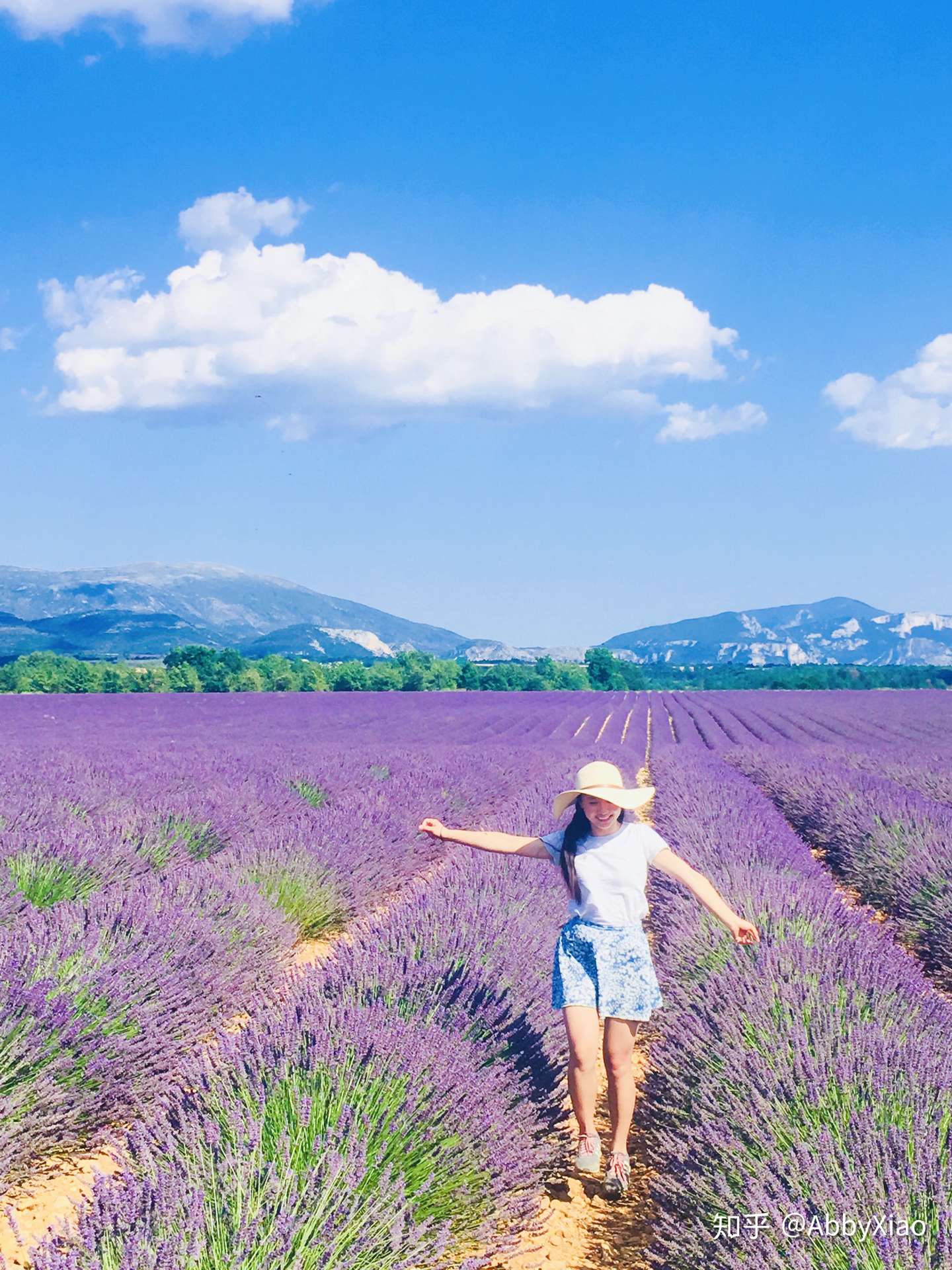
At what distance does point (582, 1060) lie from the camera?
2.50m

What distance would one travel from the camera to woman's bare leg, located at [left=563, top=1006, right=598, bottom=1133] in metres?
2.50

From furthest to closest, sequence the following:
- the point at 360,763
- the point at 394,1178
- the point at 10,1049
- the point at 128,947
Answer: the point at 360,763 < the point at 128,947 < the point at 10,1049 < the point at 394,1178

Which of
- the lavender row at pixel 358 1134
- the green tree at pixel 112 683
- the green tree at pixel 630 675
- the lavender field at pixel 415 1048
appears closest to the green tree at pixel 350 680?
the green tree at pixel 112 683

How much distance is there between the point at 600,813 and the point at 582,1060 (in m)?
0.62

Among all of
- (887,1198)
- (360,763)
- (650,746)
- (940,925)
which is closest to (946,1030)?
Answer: (887,1198)

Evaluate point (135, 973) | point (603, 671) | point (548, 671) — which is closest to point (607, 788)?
point (135, 973)

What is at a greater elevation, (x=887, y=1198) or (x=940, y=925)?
(x=887, y=1198)

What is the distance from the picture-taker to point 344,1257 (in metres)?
1.67

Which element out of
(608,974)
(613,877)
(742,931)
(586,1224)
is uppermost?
(613,877)

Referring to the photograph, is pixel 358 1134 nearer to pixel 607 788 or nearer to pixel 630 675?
pixel 607 788

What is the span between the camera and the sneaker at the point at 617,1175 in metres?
2.51

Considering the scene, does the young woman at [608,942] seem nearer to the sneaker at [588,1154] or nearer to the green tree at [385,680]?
the sneaker at [588,1154]

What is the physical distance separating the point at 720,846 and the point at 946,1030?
9.75 ft

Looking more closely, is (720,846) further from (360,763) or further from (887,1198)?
(360,763)
